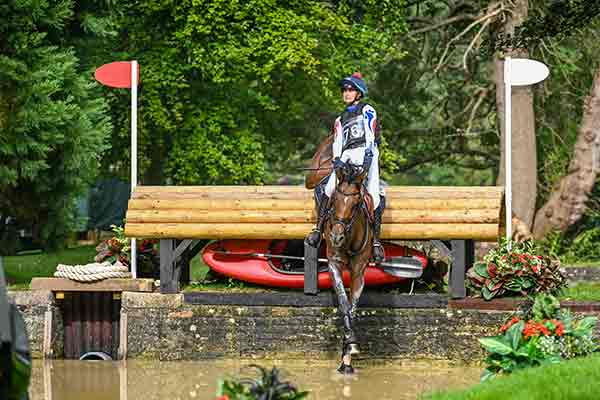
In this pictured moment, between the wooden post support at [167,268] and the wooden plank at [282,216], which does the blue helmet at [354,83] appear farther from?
the wooden post support at [167,268]

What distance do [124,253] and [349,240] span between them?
11.4 ft

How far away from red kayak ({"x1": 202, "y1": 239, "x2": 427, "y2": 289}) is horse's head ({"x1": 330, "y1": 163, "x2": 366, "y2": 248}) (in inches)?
65.5

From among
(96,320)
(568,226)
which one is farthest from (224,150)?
(96,320)

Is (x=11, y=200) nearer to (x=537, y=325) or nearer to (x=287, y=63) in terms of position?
(x=287, y=63)

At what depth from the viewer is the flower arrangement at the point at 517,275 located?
14.1 metres

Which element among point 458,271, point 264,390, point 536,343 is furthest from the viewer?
point 458,271

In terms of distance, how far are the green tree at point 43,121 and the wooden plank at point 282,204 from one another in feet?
12.1

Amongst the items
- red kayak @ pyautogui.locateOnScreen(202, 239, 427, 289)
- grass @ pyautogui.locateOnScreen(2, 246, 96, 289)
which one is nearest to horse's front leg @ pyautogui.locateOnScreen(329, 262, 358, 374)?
red kayak @ pyautogui.locateOnScreen(202, 239, 427, 289)

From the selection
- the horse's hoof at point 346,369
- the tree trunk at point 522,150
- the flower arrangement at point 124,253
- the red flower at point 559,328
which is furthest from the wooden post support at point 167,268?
the tree trunk at point 522,150

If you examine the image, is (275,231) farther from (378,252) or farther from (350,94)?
(350,94)

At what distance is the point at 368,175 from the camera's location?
44.9ft

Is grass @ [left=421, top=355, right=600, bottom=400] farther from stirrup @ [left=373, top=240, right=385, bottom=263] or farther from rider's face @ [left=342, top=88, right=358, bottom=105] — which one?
rider's face @ [left=342, top=88, right=358, bottom=105]

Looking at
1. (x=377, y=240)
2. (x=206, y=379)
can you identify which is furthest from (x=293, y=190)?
(x=206, y=379)

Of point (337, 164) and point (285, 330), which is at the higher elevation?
point (337, 164)
